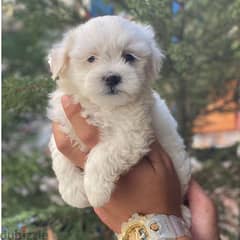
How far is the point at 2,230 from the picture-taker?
4.92ft

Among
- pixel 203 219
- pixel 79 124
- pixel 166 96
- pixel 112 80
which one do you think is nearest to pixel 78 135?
pixel 79 124

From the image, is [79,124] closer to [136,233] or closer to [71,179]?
[71,179]

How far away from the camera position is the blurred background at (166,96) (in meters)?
1.43

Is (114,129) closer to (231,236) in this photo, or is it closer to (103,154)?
(103,154)

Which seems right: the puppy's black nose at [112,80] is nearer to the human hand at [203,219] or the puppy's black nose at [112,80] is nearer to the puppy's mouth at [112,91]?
the puppy's mouth at [112,91]

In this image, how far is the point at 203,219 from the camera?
1.17 meters

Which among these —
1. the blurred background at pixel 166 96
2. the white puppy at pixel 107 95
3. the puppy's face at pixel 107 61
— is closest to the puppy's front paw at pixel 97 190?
the white puppy at pixel 107 95

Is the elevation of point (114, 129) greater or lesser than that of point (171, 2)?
lesser

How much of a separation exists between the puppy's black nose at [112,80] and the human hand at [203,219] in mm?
306

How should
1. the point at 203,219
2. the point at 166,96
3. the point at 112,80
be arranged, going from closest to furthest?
the point at 112,80 < the point at 203,219 < the point at 166,96

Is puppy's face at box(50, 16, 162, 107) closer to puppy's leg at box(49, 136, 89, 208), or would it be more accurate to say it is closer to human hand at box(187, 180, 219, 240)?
puppy's leg at box(49, 136, 89, 208)

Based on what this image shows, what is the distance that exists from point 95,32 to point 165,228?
386mm

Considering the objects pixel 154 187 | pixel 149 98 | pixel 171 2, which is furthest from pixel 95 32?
pixel 171 2

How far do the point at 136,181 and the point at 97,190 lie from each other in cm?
9
